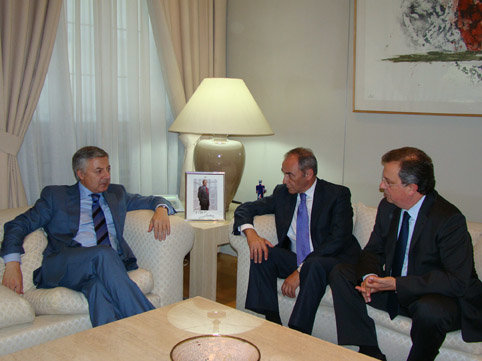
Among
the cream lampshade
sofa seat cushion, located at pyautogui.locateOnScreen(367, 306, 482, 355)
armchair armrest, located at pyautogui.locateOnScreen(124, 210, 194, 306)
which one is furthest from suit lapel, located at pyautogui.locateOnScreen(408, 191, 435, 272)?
the cream lampshade

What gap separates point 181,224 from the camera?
9.87 feet

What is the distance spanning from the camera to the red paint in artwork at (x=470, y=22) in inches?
121

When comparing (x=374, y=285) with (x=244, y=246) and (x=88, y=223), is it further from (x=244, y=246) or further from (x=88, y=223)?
(x=88, y=223)

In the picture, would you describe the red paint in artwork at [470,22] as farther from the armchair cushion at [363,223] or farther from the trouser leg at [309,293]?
the trouser leg at [309,293]

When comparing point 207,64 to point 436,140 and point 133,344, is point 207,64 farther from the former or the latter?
point 133,344

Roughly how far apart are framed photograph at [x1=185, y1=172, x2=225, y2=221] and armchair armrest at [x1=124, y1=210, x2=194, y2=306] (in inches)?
19.2

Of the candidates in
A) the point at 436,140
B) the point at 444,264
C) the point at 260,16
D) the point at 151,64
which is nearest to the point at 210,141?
the point at 151,64

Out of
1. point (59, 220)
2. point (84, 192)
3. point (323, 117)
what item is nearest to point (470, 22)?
point (323, 117)

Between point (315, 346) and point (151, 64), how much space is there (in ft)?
9.34

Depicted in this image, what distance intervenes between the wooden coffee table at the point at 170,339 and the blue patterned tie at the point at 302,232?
84 centimetres

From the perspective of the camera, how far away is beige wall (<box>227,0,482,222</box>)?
10.8 ft

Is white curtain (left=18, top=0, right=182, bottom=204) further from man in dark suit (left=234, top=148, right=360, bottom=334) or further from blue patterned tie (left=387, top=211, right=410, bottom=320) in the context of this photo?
blue patterned tie (left=387, top=211, right=410, bottom=320)

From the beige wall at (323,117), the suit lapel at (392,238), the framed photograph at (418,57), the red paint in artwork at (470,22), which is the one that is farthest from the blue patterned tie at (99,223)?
the red paint in artwork at (470,22)

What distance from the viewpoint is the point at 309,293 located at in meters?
2.72
